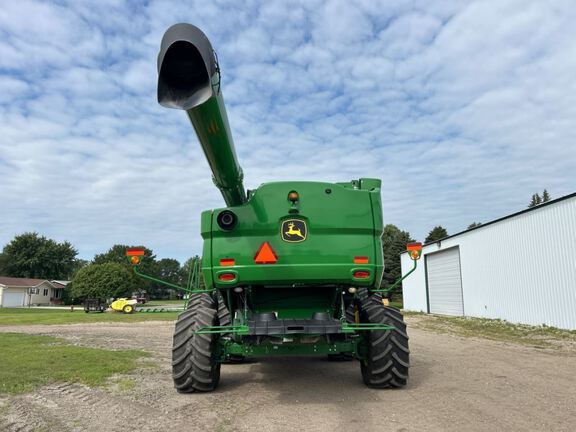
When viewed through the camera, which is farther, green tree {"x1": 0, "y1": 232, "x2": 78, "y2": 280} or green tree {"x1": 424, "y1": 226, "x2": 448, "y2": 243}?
green tree {"x1": 0, "y1": 232, "x2": 78, "y2": 280}

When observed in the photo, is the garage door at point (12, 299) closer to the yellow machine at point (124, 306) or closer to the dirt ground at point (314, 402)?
the yellow machine at point (124, 306)

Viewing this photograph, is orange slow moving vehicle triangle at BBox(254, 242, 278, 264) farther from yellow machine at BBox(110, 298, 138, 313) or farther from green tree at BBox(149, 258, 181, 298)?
green tree at BBox(149, 258, 181, 298)

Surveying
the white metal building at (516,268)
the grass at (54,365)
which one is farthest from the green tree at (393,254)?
the grass at (54,365)

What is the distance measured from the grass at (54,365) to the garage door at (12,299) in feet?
189

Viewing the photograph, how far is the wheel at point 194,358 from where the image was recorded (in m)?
5.85

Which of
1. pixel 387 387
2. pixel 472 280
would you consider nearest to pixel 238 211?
pixel 387 387

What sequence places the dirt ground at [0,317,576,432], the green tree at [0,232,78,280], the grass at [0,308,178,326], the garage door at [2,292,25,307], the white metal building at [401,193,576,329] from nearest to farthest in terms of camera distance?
the dirt ground at [0,317,576,432], the white metal building at [401,193,576,329], the grass at [0,308,178,326], the garage door at [2,292,25,307], the green tree at [0,232,78,280]

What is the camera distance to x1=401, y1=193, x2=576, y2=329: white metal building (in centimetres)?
1500

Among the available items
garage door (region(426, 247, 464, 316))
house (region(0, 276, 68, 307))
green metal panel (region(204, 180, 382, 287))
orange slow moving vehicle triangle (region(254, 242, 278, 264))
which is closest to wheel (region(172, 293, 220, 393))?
green metal panel (region(204, 180, 382, 287))

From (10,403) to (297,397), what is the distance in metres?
3.43

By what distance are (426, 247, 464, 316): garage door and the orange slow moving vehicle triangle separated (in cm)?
2016

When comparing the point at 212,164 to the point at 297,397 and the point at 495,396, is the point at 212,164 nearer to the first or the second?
the point at 297,397

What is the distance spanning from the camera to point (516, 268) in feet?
59.2

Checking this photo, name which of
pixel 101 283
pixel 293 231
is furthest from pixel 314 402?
pixel 101 283
